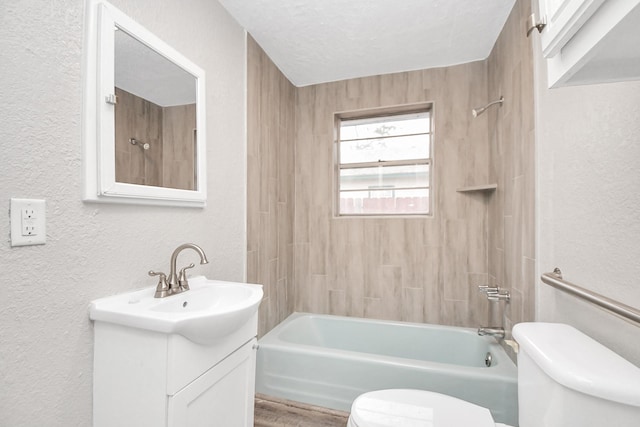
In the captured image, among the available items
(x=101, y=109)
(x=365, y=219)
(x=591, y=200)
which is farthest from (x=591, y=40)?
(x=365, y=219)

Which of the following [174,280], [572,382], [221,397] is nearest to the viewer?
[572,382]

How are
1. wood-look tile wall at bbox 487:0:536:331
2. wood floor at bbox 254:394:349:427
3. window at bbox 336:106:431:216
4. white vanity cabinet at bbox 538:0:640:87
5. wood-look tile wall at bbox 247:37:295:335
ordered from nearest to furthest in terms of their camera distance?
white vanity cabinet at bbox 538:0:640:87, wood-look tile wall at bbox 487:0:536:331, wood floor at bbox 254:394:349:427, wood-look tile wall at bbox 247:37:295:335, window at bbox 336:106:431:216

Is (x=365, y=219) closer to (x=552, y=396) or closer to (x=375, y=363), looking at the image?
(x=375, y=363)

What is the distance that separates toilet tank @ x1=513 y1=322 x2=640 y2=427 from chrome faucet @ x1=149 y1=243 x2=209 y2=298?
4.09 ft

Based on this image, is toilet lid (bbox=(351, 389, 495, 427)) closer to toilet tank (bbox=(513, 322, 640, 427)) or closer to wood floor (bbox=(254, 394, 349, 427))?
toilet tank (bbox=(513, 322, 640, 427))

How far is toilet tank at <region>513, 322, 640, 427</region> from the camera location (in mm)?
661

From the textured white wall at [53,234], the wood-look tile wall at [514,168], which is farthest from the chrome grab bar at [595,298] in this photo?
the textured white wall at [53,234]

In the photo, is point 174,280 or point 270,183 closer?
point 174,280

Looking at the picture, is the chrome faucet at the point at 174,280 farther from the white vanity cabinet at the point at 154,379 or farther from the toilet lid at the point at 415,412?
the toilet lid at the point at 415,412

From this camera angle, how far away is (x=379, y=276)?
2.46 meters

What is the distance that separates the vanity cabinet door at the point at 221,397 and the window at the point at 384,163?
5.47 feet

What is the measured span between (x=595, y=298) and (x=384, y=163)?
189cm

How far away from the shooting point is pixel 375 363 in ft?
5.49

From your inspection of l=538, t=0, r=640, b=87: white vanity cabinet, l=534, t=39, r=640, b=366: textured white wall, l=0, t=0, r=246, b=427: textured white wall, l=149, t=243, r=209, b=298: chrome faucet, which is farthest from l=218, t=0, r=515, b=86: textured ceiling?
l=149, t=243, r=209, b=298: chrome faucet
